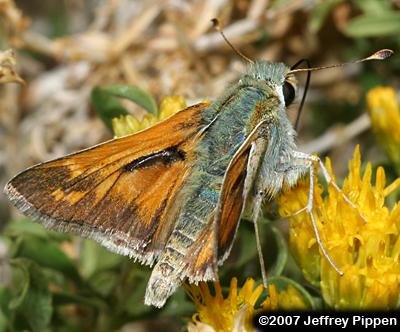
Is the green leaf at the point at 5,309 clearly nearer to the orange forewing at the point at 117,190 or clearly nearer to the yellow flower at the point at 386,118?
the orange forewing at the point at 117,190

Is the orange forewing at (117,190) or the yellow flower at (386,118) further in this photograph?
the yellow flower at (386,118)

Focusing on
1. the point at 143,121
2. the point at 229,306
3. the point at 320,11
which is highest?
the point at 320,11

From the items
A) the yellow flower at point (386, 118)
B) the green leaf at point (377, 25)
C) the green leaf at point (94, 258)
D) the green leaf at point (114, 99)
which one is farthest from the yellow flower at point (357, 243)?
the green leaf at point (377, 25)

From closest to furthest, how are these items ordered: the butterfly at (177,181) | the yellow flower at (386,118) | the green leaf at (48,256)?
the butterfly at (177,181) < the green leaf at (48,256) < the yellow flower at (386,118)

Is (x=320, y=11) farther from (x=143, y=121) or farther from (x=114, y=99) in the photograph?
(x=143, y=121)

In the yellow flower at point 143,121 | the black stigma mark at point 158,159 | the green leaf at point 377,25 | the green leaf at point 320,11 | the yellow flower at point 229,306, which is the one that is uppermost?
the green leaf at point 320,11

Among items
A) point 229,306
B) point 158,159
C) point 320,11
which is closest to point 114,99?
point 158,159
